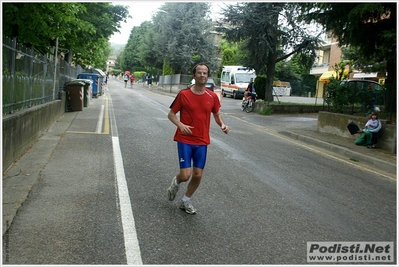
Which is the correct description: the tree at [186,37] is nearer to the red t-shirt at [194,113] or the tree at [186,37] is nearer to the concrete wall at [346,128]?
the concrete wall at [346,128]

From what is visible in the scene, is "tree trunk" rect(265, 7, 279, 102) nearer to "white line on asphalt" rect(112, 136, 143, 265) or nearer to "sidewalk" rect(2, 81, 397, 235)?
"sidewalk" rect(2, 81, 397, 235)

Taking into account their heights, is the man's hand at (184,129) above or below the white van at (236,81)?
below

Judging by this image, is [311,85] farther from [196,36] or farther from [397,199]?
[397,199]

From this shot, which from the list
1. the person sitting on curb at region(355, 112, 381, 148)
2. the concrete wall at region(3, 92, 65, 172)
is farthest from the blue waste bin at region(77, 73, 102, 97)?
the person sitting on curb at region(355, 112, 381, 148)

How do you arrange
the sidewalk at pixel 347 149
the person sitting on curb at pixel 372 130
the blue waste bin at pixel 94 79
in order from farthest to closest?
the blue waste bin at pixel 94 79, the person sitting on curb at pixel 372 130, the sidewalk at pixel 347 149

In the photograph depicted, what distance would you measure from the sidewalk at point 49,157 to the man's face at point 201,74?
2599 millimetres

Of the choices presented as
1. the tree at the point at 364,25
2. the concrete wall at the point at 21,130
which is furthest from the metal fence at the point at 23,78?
the tree at the point at 364,25

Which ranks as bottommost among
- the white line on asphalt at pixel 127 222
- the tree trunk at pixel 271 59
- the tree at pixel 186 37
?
the white line on asphalt at pixel 127 222

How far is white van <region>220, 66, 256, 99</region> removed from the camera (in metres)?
39.3

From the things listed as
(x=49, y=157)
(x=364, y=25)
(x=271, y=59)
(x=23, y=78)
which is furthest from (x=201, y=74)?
(x=271, y=59)

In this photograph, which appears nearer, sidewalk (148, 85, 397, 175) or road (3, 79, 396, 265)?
road (3, 79, 396, 265)

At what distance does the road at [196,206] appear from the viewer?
442cm

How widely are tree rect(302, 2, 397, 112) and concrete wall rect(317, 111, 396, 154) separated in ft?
2.80

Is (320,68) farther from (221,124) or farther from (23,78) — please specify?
(221,124)
